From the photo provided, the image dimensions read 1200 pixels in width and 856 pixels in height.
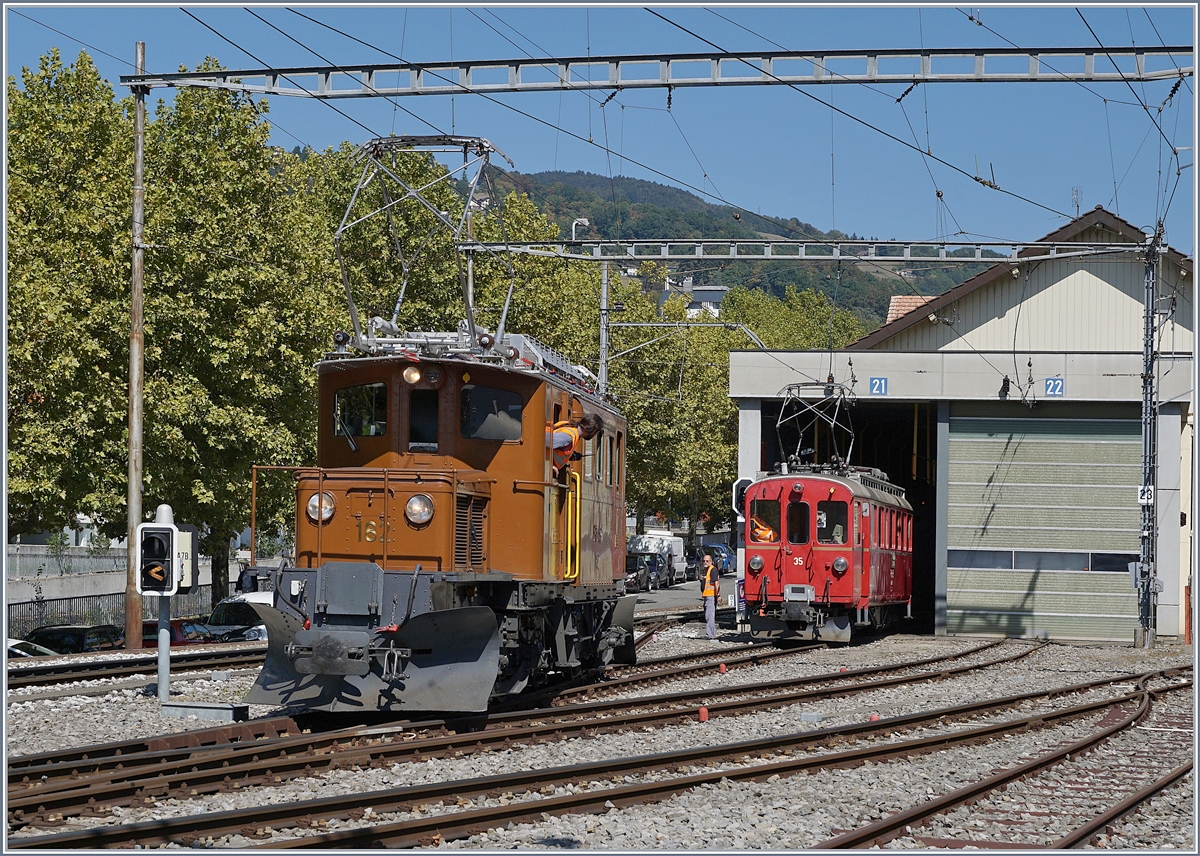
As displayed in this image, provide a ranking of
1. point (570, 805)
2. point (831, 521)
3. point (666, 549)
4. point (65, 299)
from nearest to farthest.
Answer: point (570, 805)
point (65, 299)
point (831, 521)
point (666, 549)

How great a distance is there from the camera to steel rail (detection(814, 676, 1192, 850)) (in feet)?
27.8

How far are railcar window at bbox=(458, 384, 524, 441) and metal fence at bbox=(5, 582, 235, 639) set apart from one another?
65.8ft

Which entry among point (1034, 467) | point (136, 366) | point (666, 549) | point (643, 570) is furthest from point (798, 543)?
point (666, 549)

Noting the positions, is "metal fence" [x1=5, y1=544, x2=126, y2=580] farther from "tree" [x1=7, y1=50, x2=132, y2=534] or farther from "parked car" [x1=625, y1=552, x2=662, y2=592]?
"tree" [x1=7, y1=50, x2=132, y2=534]

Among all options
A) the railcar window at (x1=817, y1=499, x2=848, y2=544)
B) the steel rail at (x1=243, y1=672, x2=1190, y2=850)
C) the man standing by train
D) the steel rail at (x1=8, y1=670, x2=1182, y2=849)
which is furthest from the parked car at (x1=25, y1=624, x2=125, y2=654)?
the steel rail at (x1=243, y1=672, x2=1190, y2=850)

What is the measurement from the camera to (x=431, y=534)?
41.0 ft

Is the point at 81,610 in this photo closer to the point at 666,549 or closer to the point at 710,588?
the point at 710,588

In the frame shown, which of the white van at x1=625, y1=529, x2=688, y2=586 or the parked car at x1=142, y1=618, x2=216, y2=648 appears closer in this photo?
the parked car at x1=142, y1=618, x2=216, y2=648

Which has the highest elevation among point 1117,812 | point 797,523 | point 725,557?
point 797,523

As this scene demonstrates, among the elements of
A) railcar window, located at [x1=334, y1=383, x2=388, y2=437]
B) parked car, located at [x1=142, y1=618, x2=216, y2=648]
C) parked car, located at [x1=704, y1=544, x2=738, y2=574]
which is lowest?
parked car, located at [x1=704, y1=544, x2=738, y2=574]

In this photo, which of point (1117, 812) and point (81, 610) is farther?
point (81, 610)

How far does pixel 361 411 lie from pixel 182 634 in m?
16.5

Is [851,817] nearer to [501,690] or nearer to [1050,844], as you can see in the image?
[1050,844]

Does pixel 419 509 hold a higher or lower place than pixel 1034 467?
lower
